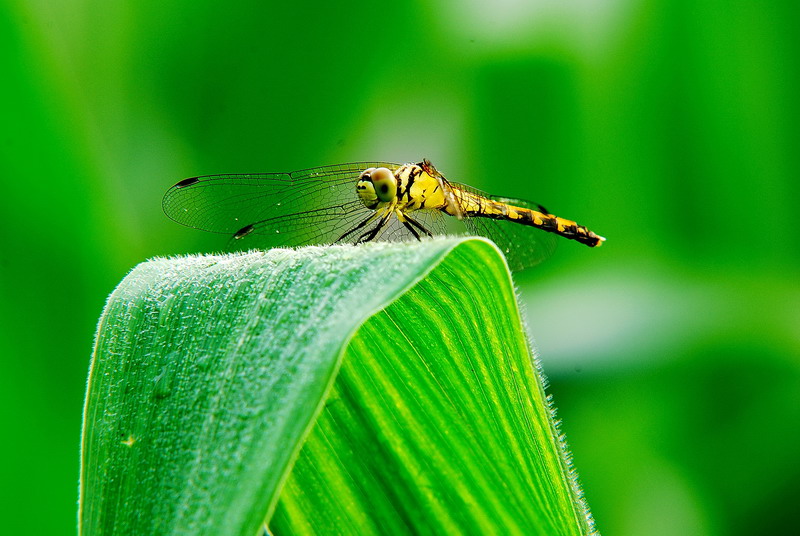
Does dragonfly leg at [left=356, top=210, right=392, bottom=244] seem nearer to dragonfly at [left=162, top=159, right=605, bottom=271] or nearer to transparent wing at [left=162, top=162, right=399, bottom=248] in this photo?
dragonfly at [left=162, top=159, right=605, bottom=271]

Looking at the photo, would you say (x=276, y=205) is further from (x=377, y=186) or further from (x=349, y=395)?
(x=349, y=395)

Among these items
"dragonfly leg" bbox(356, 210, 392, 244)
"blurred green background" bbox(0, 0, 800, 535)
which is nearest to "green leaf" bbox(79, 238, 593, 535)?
A: "dragonfly leg" bbox(356, 210, 392, 244)

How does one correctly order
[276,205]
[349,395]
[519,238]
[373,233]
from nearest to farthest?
[349,395] < [373,233] < [276,205] < [519,238]

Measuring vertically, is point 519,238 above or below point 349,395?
below

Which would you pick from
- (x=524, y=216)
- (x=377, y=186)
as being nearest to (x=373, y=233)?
(x=377, y=186)

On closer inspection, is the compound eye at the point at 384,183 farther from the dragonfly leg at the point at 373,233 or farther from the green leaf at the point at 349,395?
the green leaf at the point at 349,395

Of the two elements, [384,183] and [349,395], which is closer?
[349,395]

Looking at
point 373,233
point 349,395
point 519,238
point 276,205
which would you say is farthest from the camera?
point 519,238
